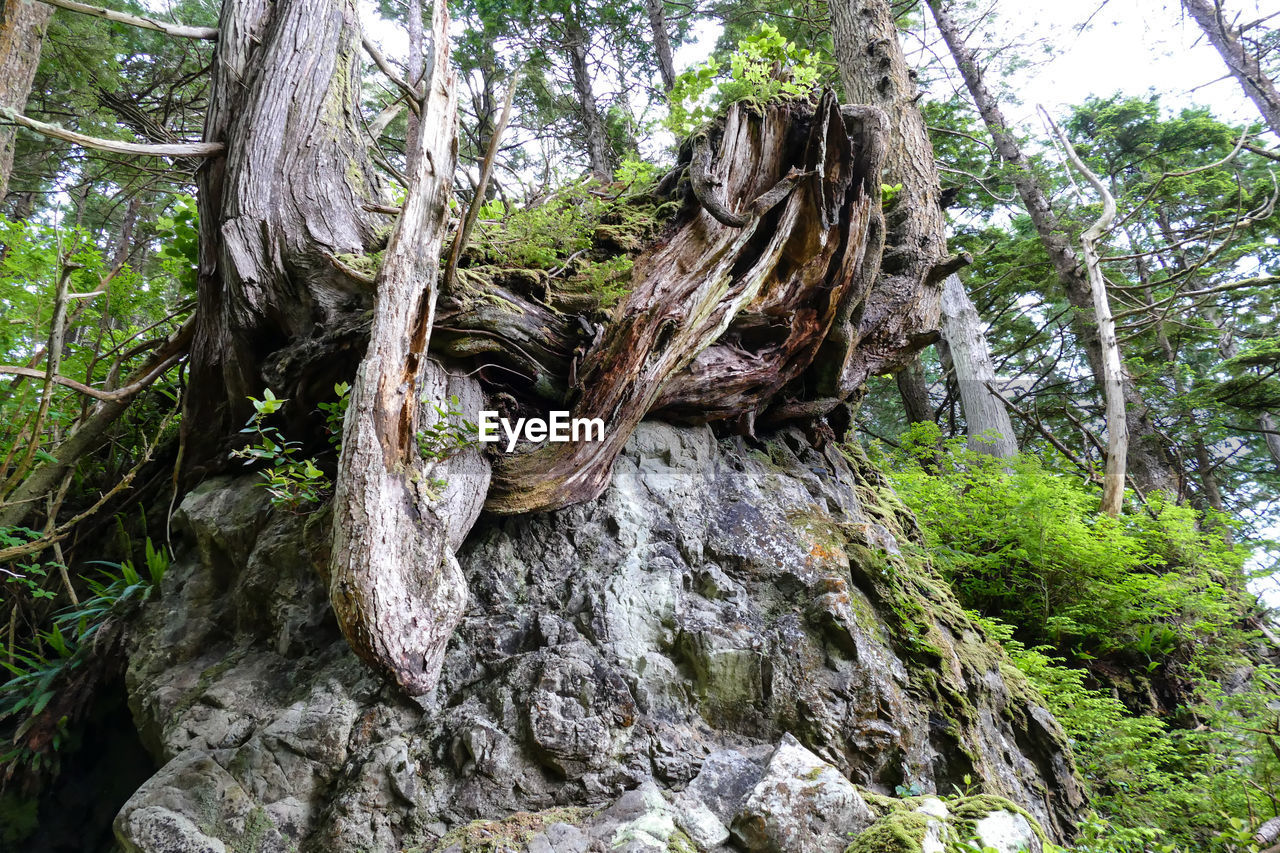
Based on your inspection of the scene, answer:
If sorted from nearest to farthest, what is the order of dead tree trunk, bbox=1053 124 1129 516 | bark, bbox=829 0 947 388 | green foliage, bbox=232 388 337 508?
green foliage, bbox=232 388 337 508, bark, bbox=829 0 947 388, dead tree trunk, bbox=1053 124 1129 516

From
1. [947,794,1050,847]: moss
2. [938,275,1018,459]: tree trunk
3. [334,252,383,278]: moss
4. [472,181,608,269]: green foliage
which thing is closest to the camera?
[947,794,1050,847]: moss

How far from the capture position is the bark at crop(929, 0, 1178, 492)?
801cm

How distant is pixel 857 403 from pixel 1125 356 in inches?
372

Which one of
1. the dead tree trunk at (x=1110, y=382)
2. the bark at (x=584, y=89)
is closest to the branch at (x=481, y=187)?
the dead tree trunk at (x=1110, y=382)

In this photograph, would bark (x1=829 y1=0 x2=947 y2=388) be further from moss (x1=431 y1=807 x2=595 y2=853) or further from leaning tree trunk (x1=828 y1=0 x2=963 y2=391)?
moss (x1=431 y1=807 x2=595 y2=853)

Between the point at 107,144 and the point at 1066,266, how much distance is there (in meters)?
Result: 10.5

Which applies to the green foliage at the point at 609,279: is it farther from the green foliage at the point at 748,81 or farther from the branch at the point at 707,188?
the green foliage at the point at 748,81

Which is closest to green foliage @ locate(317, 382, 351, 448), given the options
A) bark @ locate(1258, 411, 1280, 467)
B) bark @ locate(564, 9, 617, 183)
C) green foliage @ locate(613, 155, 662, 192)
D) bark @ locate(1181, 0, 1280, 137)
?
green foliage @ locate(613, 155, 662, 192)

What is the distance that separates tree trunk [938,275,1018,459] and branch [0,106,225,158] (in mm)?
7990

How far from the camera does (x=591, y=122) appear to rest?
9.05 m

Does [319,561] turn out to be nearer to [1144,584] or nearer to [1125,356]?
[1144,584]

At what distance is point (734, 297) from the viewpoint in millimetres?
3568

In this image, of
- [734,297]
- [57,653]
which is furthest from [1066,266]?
[57,653]

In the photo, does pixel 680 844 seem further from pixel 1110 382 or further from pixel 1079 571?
pixel 1110 382
